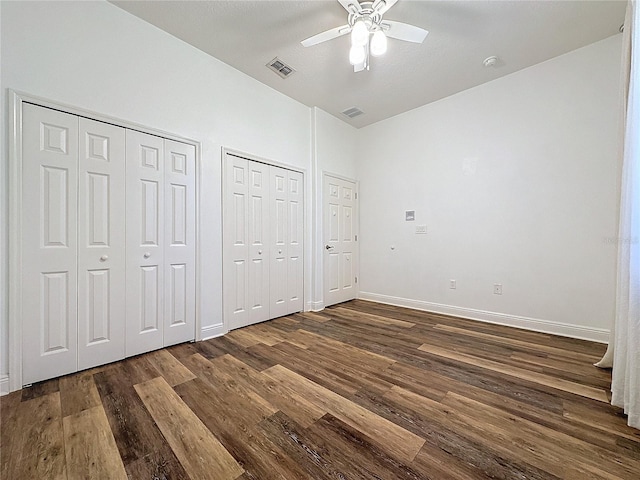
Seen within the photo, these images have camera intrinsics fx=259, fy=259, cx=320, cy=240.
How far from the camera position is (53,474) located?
1130 millimetres

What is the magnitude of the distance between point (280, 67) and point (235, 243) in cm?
208

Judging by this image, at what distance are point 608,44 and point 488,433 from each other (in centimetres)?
367

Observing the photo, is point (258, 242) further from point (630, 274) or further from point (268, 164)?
point (630, 274)

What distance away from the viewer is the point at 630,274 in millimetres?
1473

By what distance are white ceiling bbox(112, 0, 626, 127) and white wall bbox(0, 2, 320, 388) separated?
0.19 meters

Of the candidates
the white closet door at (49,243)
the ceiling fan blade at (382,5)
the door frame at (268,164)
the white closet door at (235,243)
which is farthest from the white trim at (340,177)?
the white closet door at (49,243)

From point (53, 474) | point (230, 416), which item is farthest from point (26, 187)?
point (230, 416)

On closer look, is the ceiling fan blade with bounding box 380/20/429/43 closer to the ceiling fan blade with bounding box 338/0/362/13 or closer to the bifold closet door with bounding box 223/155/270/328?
the ceiling fan blade with bounding box 338/0/362/13

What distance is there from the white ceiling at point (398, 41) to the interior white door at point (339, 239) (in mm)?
1466

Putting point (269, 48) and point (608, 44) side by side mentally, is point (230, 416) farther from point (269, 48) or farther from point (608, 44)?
point (608, 44)

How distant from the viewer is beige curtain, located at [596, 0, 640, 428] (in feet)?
4.65

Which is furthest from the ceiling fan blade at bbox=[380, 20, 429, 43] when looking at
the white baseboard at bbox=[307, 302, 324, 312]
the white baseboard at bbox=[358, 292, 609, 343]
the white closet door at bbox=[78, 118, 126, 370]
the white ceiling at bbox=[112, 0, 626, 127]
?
the white baseboard at bbox=[307, 302, 324, 312]

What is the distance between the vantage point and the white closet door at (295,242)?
11.8 feet

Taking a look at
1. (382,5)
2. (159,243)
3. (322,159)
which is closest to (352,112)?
(322,159)
